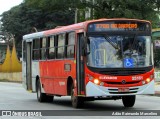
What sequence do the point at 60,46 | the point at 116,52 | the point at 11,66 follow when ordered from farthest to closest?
the point at 11,66 → the point at 60,46 → the point at 116,52

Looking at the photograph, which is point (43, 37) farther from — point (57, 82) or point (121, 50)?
point (121, 50)

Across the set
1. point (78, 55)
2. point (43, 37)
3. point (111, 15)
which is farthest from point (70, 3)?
point (78, 55)

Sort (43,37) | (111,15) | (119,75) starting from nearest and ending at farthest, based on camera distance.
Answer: (119,75)
(43,37)
(111,15)

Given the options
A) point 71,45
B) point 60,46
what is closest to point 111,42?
point 71,45

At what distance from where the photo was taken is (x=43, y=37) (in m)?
20.7

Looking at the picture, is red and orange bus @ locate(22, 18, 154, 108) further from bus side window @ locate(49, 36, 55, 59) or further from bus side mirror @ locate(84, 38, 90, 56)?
bus side window @ locate(49, 36, 55, 59)

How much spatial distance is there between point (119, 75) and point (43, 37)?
233 inches

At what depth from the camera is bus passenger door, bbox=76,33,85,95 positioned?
53.1ft

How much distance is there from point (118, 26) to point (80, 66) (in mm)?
1822

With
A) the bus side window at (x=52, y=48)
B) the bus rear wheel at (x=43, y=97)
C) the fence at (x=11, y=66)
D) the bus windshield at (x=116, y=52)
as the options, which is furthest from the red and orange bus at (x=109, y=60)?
the fence at (x=11, y=66)

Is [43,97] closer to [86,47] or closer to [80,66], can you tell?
[80,66]

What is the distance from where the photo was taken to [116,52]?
52.2ft

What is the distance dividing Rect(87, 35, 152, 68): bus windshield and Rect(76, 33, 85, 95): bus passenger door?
433 mm

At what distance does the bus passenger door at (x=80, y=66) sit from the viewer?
16.2 meters
